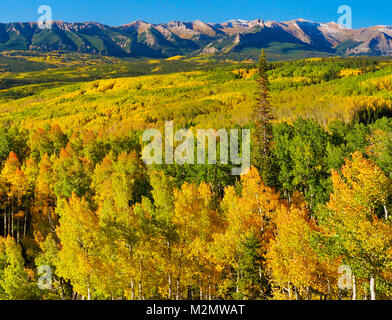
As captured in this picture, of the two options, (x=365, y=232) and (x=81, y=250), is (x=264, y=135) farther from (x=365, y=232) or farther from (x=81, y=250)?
(x=81, y=250)

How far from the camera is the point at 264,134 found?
5834 cm

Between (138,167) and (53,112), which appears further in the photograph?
(53,112)

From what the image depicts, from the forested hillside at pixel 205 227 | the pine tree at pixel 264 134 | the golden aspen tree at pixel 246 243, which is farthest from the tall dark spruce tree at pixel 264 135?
the golden aspen tree at pixel 246 243

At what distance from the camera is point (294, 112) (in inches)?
4825

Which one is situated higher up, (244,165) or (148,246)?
(244,165)

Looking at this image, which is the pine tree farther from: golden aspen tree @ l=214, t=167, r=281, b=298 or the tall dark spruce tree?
golden aspen tree @ l=214, t=167, r=281, b=298

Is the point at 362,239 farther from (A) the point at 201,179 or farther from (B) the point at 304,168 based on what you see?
Answer: (A) the point at 201,179

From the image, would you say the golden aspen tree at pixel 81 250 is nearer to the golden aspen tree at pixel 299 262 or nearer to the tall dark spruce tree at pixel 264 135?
the golden aspen tree at pixel 299 262

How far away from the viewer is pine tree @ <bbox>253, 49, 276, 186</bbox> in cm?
5797

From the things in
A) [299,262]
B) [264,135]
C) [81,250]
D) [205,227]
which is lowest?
[299,262]

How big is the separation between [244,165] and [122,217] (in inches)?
1801

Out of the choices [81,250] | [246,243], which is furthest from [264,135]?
[81,250]
